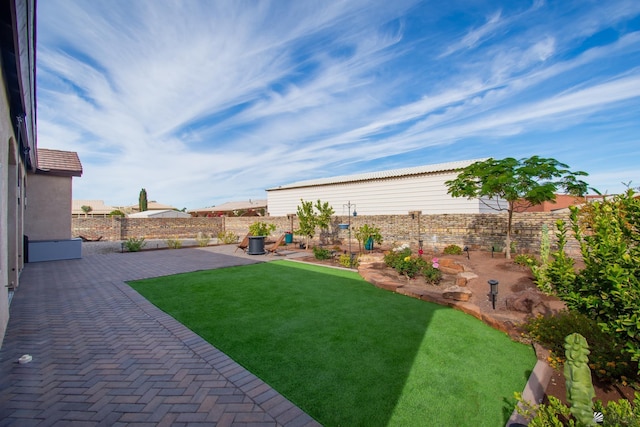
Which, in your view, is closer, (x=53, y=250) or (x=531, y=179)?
A: (x=531, y=179)

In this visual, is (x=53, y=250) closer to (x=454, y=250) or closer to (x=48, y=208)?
(x=48, y=208)

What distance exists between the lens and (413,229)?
45.1 feet

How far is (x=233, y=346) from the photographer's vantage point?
371 centimetres

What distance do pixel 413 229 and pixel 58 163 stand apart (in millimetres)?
15401

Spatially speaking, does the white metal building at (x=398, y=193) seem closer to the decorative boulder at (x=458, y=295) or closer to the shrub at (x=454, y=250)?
the shrub at (x=454, y=250)

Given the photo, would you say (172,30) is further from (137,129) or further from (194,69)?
(137,129)

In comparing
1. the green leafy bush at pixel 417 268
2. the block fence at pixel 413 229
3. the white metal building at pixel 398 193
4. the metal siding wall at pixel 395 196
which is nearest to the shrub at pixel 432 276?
the green leafy bush at pixel 417 268

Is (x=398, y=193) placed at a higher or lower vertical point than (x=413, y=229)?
higher

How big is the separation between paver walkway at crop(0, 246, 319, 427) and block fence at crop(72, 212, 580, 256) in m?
10.5

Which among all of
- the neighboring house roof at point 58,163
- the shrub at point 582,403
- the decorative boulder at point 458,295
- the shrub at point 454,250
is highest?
the neighboring house roof at point 58,163

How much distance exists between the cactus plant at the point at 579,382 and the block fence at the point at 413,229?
9382mm

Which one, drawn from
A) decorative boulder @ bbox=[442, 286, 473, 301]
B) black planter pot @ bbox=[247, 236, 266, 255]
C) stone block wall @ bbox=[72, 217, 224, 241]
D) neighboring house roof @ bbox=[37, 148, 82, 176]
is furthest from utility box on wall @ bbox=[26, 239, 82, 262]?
decorative boulder @ bbox=[442, 286, 473, 301]

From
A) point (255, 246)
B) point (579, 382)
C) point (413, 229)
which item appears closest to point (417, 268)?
point (579, 382)

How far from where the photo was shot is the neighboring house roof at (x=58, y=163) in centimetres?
1084
